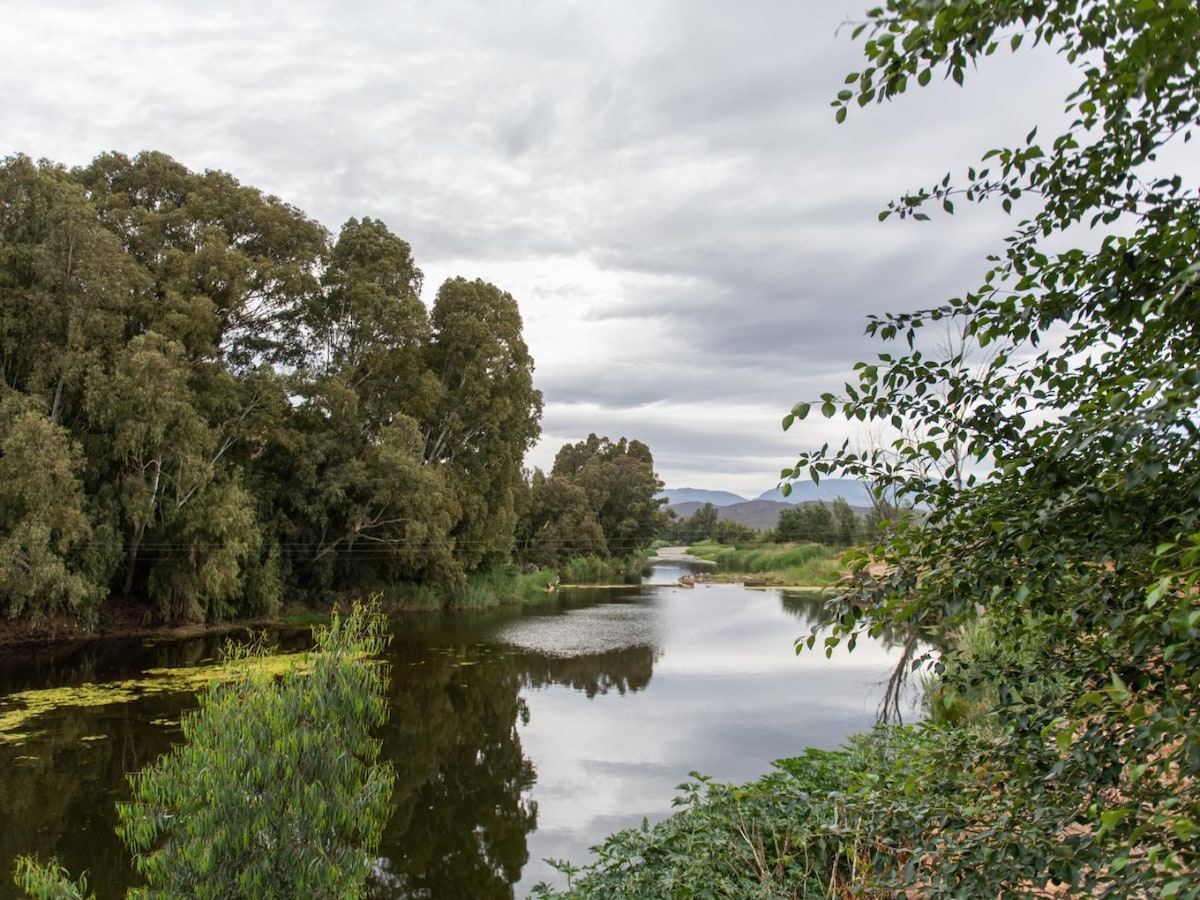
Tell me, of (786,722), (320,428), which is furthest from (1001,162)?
(320,428)

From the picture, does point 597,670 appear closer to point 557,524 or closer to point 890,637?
point 890,637

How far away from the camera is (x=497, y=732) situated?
421 inches

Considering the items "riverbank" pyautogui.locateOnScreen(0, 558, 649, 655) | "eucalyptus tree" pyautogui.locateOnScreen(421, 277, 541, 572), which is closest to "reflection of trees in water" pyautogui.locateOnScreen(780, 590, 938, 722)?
"riverbank" pyautogui.locateOnScreen(0, 558, 649, 655)

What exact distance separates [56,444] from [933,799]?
16.2 meters

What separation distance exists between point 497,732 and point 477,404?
49.2 ft

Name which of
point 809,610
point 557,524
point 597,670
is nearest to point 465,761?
point 597,670

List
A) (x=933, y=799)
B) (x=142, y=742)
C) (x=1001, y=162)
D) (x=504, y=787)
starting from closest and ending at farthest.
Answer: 1. (x=1001, y=162)
2. (x=933, y=799)
3. (x=504, y=787)
4. (x=142, y=742)

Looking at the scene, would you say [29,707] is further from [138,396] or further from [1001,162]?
[1001,162]

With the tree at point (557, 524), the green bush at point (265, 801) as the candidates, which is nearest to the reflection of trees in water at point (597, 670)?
the green bush at point (265, 801)

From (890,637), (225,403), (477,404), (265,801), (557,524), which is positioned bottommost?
(890,637)

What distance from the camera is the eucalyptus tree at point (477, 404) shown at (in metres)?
24.4

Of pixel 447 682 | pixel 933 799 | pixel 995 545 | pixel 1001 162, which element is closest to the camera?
pixel 995 545

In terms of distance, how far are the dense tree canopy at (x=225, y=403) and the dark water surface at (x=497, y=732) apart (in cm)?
229

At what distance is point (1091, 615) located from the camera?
1.75 meters
